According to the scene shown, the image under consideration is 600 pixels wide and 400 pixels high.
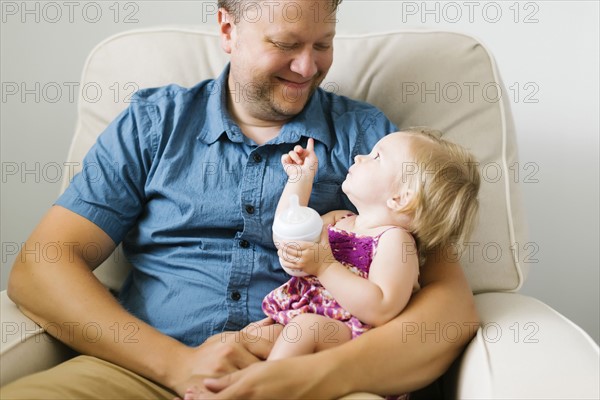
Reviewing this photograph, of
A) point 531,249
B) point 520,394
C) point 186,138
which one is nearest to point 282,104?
point 186,138

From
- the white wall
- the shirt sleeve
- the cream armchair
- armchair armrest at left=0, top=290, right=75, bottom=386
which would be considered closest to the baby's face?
the cream armchair

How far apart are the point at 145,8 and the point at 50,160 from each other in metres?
0.51

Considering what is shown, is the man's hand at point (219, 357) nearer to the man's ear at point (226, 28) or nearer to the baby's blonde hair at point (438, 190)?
the baby's blonde hair at point (438, 190)

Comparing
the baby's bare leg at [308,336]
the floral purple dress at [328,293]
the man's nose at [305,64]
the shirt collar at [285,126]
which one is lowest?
the baby's bare leg at [308,336]

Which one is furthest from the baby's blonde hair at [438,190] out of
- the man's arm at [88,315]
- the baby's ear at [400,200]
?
the man's arm at [88,315]

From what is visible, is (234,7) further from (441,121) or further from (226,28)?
(441,121)

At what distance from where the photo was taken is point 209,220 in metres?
1.51

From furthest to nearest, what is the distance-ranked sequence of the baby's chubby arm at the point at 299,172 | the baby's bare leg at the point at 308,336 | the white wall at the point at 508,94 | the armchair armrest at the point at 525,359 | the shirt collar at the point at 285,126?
the white wall at the point at 508,94, the shirt collar at the point at 285,126, the baby's chubby arm at the point at 299,172, the baby's bare leg at the point at 308,336, the armchair armrest at the point at 525,359

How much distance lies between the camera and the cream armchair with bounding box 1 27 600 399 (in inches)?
51.3

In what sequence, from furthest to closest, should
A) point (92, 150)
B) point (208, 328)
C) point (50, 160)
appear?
point (50, 160) → point (92, 150) → point (208, 328)

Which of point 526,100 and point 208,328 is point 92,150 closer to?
point 208,328

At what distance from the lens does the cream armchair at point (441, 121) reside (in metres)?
1.30

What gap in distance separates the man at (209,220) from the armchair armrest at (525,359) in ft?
0.17

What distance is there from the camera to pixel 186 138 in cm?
157
